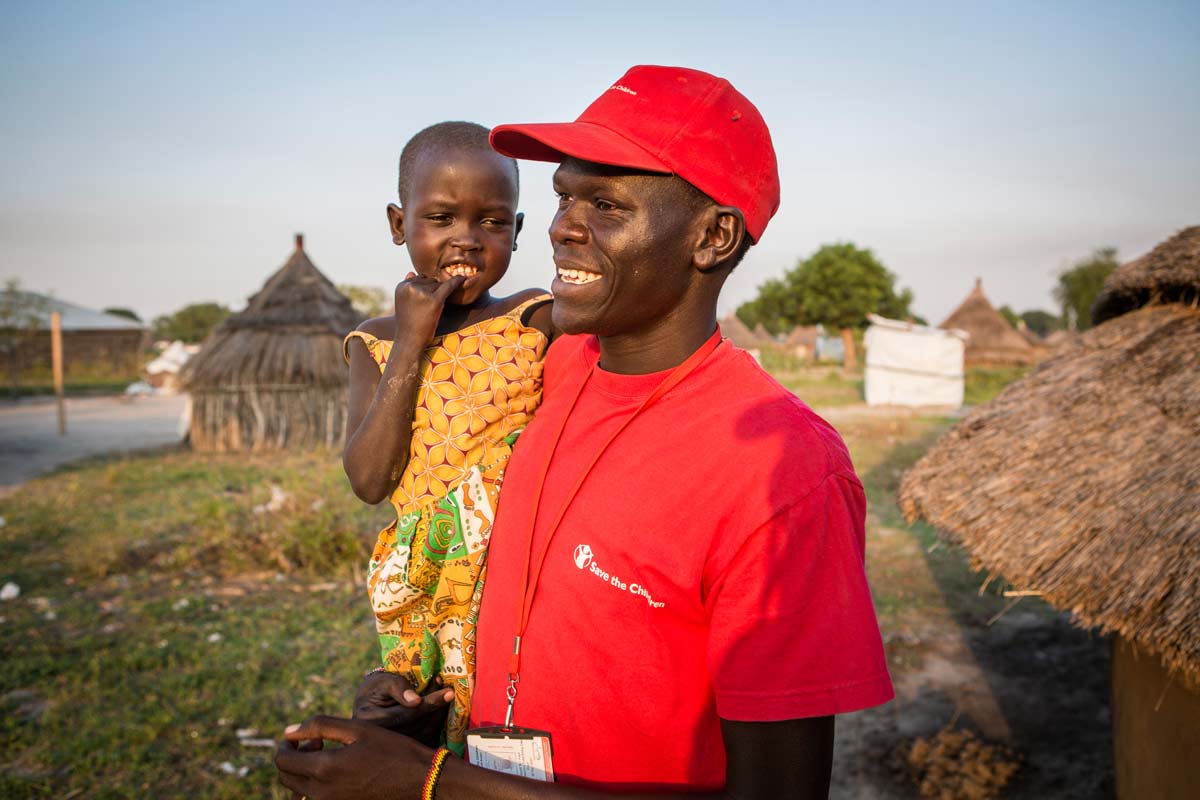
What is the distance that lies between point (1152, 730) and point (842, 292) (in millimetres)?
37473

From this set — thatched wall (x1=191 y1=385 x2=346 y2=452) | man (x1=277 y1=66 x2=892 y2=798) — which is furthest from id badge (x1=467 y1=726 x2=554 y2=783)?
thatched wall (x1=191 y1=385 x2=346 y2=452)

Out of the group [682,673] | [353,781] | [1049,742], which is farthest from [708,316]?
[1049,742]

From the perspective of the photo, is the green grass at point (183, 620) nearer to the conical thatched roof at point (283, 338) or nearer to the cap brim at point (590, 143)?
the conical thatched roof at point (283, 338)

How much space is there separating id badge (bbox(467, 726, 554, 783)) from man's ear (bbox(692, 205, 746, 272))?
3.16 feet

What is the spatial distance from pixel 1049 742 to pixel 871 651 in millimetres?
4665

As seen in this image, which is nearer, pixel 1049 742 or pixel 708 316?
pixel 708 316

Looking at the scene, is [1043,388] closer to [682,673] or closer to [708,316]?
[708,316]

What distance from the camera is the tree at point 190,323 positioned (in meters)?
46.3

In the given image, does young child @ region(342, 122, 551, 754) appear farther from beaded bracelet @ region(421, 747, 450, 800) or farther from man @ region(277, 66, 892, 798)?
beaded bracelet @ region(421, 747, 450, 800)

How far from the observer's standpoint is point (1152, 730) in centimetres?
338

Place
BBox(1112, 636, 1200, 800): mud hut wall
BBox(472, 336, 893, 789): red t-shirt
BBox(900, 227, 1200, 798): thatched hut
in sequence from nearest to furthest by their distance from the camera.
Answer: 1. BBox(472, 336, 893, 789): red t-shirt
2. BBox(1112, 636, 1200, 800): mud hut wall
3. BBox(900, 227, 1200, 798): thatched hut

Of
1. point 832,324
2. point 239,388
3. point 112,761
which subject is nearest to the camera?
point 112,761

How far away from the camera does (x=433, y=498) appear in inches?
76.1

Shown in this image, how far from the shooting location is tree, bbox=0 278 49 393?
27016 mm
